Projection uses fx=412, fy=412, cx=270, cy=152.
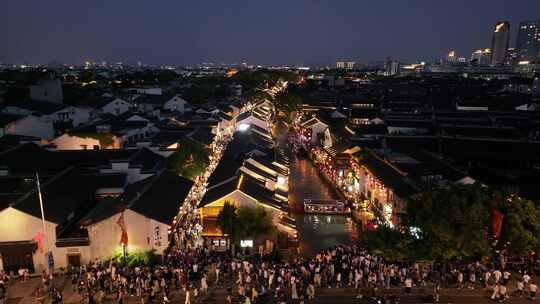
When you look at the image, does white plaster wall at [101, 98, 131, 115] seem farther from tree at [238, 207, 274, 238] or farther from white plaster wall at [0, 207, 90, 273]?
tree at [238, 207, 274, 238]

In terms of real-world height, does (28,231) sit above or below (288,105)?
below

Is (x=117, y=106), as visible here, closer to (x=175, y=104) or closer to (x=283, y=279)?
(x=175, y=104)

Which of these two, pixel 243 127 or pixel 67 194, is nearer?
pixel 67 194

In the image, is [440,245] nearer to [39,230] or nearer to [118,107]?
[39,230]

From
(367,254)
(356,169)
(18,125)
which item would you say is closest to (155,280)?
(367,254)

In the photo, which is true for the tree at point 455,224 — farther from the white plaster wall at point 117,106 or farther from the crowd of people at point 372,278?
the white plaster wall at point 117,106

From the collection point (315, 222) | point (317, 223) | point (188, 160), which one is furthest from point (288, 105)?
point (317, 223)
